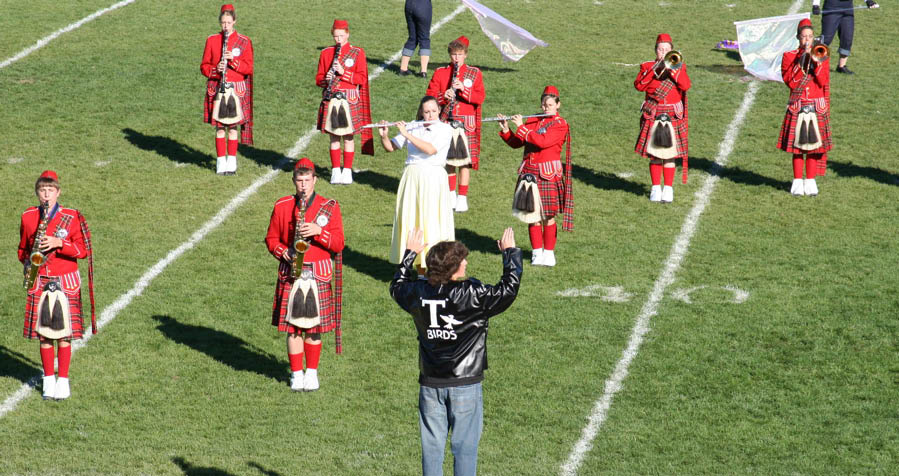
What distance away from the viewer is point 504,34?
705 inches

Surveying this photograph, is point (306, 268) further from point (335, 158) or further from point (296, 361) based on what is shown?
point (335, 158)

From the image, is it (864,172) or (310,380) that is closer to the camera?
(310,380)

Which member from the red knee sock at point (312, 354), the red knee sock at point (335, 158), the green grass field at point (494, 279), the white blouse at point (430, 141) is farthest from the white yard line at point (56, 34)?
the red knee sock at point (312, 354)

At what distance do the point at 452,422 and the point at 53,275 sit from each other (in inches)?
171

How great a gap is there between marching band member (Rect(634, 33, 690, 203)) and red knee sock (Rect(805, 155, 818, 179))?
162 centimetres

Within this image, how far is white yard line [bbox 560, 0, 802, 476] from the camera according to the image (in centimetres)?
966

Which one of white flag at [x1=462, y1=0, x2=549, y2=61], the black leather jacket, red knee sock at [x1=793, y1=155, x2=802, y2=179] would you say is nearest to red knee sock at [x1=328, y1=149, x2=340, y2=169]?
white flag at [x1=462, y1=0, x2=549, y2=61]

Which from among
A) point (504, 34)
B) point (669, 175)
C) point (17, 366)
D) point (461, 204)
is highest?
point (504, 34)

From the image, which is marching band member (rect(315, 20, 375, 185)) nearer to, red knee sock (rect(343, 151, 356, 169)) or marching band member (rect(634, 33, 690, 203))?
red knee sock (rect(343, 151, 356, 169))

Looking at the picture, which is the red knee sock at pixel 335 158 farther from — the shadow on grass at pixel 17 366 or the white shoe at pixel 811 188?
the white shoe at pixel 811 188

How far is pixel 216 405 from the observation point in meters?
10.3

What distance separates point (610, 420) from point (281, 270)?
306 cm

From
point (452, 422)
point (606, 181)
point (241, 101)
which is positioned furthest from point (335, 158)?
point (452, 422)

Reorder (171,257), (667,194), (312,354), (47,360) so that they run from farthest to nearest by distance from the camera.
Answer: (667,194) < (171,257) < (312,354) < (47,360)
